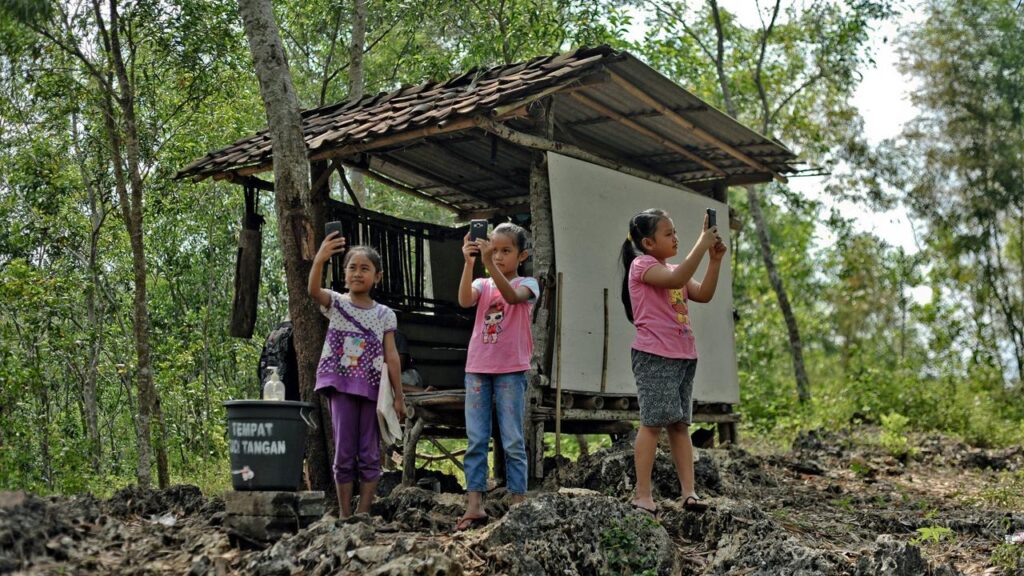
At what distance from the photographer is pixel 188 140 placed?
1219 centimetres

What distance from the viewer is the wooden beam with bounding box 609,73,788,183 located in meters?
7.42

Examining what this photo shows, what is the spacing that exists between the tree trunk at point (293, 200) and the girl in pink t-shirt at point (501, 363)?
105cm

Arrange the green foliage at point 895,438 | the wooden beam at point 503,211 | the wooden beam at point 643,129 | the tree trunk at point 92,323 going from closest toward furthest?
the wooden beam at point 643,129 < the wooden beam at point 503,211 < the green foliage at point 895,438 < the tree trunk at point 92,323

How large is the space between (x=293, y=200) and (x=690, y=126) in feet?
12.1

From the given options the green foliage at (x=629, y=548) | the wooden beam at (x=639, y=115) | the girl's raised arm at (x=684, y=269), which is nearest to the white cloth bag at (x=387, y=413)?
the green foliage at (x=629, y=548)

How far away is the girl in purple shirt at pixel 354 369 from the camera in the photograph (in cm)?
543

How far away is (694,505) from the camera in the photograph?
18.1 feet

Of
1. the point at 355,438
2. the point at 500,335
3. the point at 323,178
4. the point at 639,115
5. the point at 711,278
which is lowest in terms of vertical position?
the point at 355,438

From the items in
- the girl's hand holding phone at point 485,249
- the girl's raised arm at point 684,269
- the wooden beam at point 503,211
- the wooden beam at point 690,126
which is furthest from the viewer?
the wooden beam at point 503,211

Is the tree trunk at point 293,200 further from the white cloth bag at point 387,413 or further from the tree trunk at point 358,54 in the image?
the tree trunk at point 358,54

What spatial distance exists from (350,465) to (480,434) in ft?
2.41

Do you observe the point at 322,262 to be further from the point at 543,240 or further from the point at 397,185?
the point at 397,185

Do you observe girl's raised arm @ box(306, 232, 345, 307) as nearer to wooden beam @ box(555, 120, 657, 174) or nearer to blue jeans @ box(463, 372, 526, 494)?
blue jeans @ box(463, 372, 526, 494)

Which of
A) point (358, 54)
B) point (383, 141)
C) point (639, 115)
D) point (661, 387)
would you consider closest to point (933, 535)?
point (661, 387)
